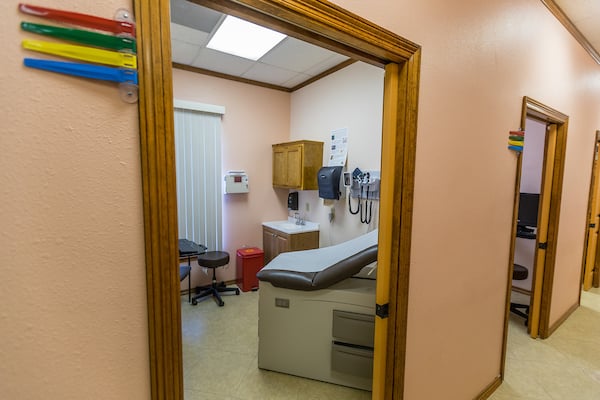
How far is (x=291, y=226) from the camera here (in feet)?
13.8

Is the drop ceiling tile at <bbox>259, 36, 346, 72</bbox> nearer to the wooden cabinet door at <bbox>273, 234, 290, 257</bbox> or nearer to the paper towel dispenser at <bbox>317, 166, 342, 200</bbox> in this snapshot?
the paper towel dispenser at <bbox>317, 166, 342, 200</bbox>

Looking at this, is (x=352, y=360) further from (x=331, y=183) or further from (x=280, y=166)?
(x=280, y=166)

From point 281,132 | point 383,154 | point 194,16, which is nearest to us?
point 383,154

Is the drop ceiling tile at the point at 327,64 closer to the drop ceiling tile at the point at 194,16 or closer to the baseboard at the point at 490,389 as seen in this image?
the drop ceiling tile at the point at 194,16

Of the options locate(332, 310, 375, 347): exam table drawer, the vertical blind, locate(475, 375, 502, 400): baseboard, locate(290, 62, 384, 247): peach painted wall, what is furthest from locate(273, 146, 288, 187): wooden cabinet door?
locate(475, 375, 502, 400): baseboard

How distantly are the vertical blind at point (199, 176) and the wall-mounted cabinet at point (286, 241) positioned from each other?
28.4 inches

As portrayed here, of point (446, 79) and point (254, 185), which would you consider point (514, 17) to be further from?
point (254, 185)

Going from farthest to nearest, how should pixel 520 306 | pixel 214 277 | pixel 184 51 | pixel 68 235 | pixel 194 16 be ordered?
pixel 214 277 → pixel 520 306 → pixel 184 51 → pixel 194 16 → pixel 68 235

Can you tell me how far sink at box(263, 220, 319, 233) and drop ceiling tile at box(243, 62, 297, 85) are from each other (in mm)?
2157

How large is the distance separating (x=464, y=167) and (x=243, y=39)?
247cm

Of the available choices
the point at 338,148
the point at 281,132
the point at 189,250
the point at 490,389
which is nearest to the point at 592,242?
the point at 490,389

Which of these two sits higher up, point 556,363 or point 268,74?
point 268,74

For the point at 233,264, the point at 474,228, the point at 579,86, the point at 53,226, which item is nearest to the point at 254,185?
the point at 233,264

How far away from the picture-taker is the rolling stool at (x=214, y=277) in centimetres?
349
